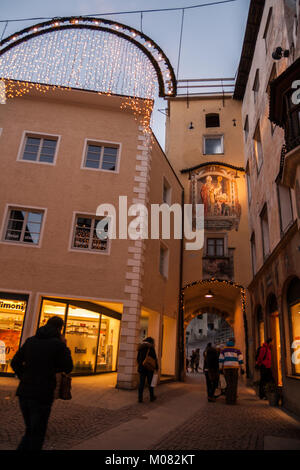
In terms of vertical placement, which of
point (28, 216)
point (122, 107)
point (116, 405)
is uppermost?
point (122, 107)

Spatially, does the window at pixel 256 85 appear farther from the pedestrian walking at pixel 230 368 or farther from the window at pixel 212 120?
the pedestrian walking at pixel 230 368

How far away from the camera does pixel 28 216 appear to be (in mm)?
14148

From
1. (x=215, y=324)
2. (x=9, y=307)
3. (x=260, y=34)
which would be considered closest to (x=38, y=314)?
(x=9, y=307)

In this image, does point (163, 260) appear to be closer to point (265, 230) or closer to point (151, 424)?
point (265, 230)

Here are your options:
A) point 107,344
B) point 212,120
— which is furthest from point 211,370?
point 212,120

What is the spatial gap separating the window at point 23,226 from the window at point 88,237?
1468mm

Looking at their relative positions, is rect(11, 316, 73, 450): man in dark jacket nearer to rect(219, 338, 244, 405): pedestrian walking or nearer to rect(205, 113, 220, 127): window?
rect(219, 338, 244, 405): pedestrian walking

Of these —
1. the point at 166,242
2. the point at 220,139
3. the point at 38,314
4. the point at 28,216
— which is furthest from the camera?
the point at 220,139

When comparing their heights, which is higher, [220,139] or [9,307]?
[220,139]

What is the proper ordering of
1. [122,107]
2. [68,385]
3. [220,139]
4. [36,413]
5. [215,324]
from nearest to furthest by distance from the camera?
[36,413] → [68,385] → [122,107] → [220,139] → [215,324]

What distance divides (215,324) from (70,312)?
5060cm

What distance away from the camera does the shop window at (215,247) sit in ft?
67.6

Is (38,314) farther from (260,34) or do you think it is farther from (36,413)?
(260,34)

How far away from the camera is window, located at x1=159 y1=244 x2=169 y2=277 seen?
58.6ft
